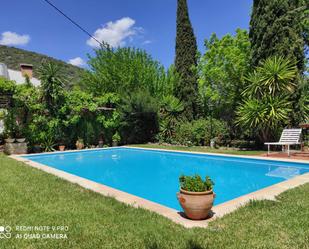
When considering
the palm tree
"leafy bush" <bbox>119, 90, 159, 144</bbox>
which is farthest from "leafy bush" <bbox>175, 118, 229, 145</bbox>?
the palm tree

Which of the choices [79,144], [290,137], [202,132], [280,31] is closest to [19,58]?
[79,144]

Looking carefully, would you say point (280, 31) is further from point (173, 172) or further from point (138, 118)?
point (138, 118)

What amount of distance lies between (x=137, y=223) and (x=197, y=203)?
0.95 metres

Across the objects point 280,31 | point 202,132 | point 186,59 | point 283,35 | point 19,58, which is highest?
point 19,58

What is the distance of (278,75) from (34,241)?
460 inches

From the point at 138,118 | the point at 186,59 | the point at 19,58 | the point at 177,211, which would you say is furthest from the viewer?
the point at 19,58

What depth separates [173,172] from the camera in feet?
31.8

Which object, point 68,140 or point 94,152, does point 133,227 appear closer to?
point 94,152

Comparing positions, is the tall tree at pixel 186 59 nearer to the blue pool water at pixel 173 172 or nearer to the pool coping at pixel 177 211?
the blue pool water at pixel 173 172

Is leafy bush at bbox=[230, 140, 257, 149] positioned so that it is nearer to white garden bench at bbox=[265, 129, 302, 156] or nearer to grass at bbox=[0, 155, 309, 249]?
white garden bench at bbox=[265, 129, 302, 156]

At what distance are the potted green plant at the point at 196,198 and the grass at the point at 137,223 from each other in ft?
0.84

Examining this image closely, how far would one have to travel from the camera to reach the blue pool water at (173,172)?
705 cm

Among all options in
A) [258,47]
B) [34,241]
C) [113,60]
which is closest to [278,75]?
[258,47]

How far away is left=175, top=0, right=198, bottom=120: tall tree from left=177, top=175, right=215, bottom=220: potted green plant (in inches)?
616
